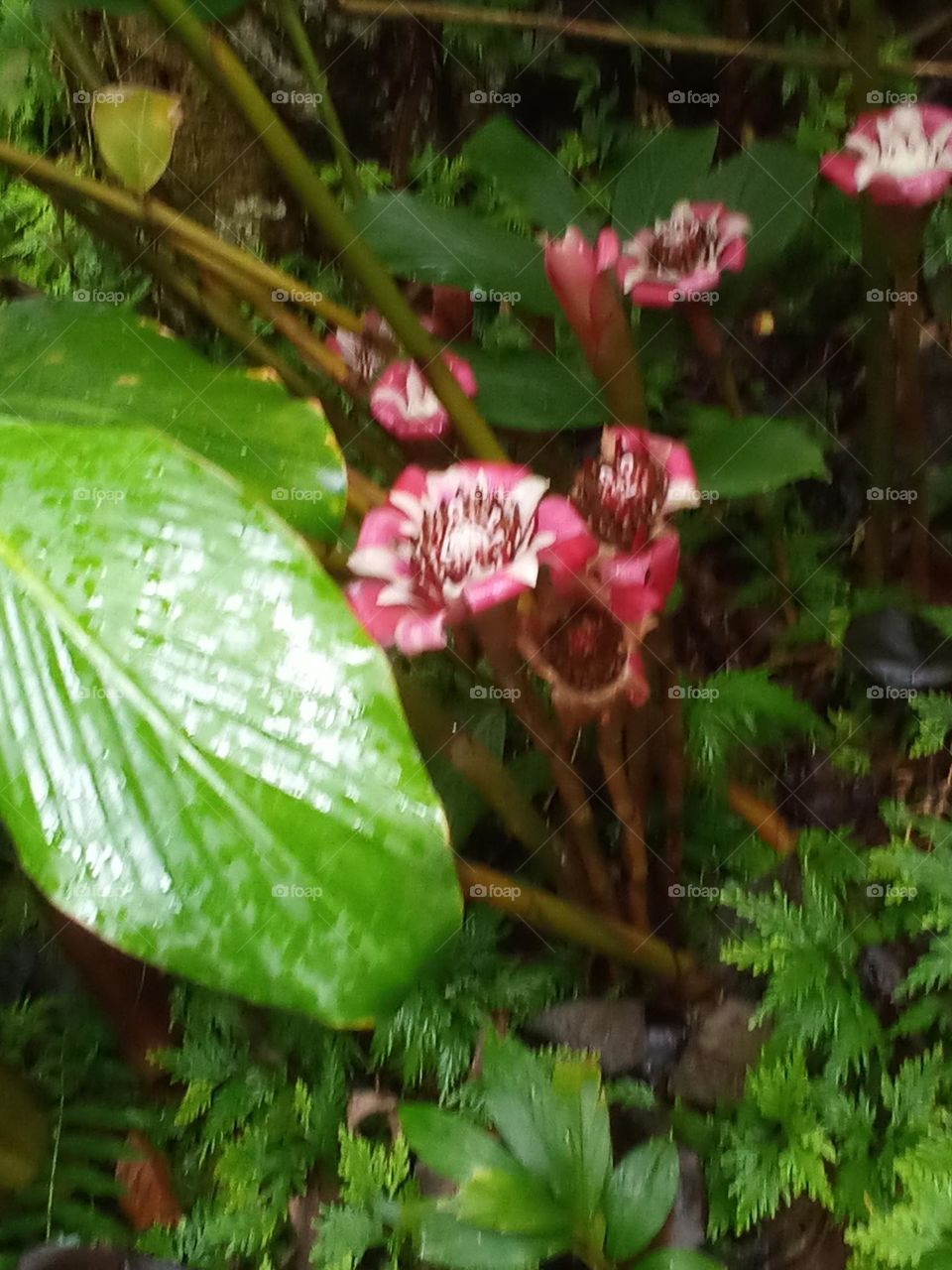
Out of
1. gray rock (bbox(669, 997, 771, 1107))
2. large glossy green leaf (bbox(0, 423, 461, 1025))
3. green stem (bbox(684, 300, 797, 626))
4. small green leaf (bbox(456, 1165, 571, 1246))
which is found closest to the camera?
large glossy green leaf (bbox(0, 423, 461, 1025))

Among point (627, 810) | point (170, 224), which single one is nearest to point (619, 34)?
point (170, 224)

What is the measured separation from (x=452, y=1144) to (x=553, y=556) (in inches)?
12.6

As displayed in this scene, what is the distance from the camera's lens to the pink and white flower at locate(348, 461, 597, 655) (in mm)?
459

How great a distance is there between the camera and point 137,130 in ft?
1.80

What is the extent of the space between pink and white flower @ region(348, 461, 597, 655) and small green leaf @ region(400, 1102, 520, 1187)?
26 cm

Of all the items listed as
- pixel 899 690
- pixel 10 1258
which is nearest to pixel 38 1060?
pixel 10 1258

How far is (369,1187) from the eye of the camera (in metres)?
0.56

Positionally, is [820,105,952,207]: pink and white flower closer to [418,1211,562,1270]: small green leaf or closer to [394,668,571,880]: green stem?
[394,668,571,880]: green stem

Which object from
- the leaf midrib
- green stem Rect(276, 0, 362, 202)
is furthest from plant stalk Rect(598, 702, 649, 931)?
green stem Rect(276, 0, 362, 202)

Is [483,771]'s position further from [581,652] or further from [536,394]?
[536,394]

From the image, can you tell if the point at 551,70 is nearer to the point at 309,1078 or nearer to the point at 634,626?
the point at 634,626

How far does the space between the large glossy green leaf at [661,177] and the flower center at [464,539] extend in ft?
0.96

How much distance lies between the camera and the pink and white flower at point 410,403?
563 millimetres

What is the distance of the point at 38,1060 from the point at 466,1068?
0.32 m
